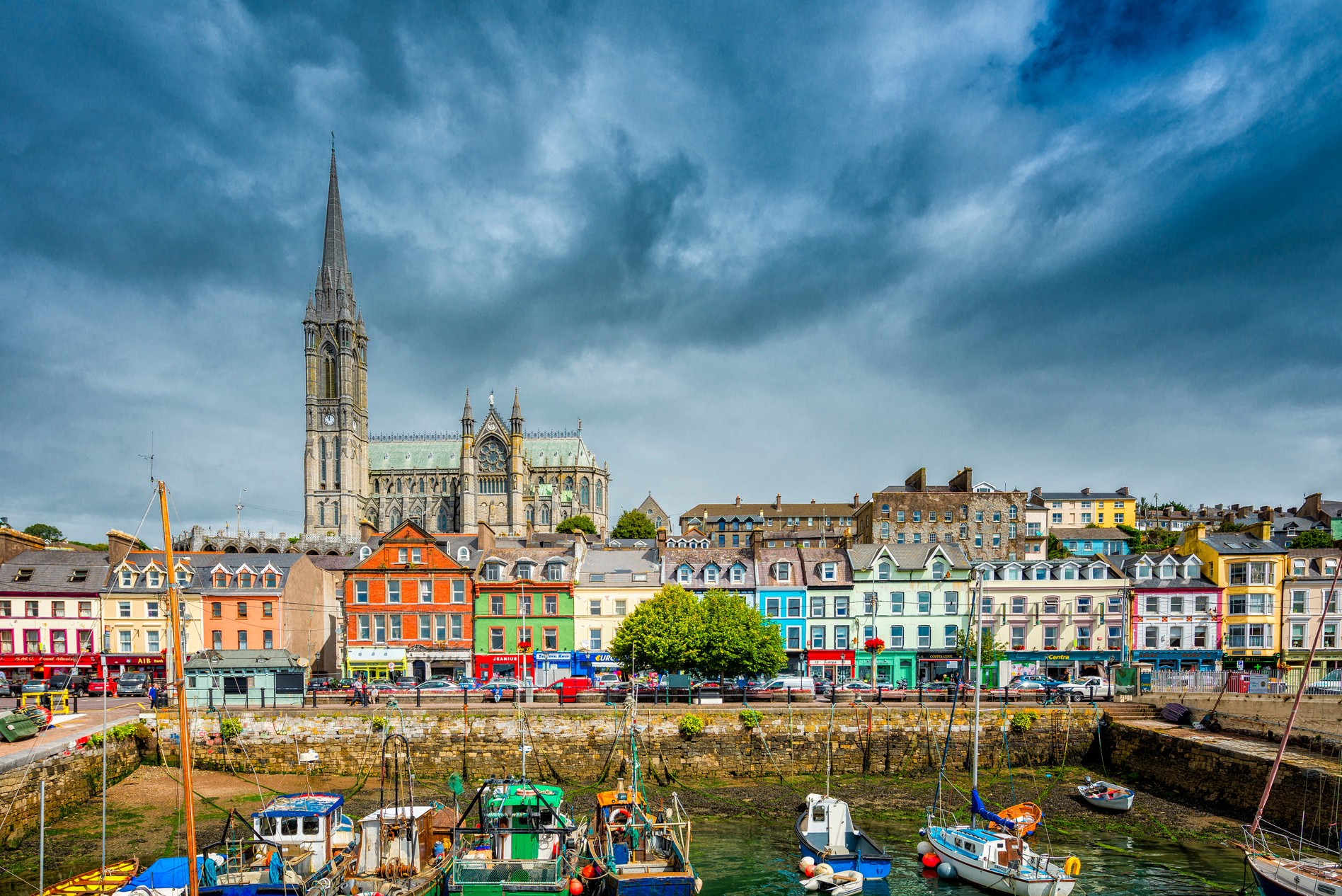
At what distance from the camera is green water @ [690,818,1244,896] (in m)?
24.6

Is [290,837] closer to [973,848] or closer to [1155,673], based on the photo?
[973,848]

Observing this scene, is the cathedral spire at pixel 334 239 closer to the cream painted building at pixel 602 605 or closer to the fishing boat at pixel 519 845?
the cream painted building at pixel 602 605

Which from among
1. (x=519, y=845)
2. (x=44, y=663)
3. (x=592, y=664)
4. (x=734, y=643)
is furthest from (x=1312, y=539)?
(x=44, y=663)

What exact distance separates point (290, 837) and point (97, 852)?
8022 mm

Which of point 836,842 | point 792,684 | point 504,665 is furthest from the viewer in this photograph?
point 504,665

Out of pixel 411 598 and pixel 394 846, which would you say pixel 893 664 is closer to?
pixel 411 598

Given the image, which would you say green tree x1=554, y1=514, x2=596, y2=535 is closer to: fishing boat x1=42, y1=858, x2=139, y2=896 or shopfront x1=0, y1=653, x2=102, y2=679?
shopfront x1=0, y1=653, x2=102, y2=679

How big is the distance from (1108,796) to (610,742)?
20559 millimetres

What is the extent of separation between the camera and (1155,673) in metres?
46.1

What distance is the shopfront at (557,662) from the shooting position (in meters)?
53.6

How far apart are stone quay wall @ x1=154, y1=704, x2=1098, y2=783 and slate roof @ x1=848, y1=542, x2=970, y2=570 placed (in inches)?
748

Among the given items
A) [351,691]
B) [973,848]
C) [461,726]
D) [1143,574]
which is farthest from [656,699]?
[1143,574]

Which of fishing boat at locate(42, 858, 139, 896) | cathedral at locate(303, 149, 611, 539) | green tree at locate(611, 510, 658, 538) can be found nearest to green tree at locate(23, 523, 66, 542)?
cathedral at locate(303, 149, 611, 539)

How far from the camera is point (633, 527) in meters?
135
